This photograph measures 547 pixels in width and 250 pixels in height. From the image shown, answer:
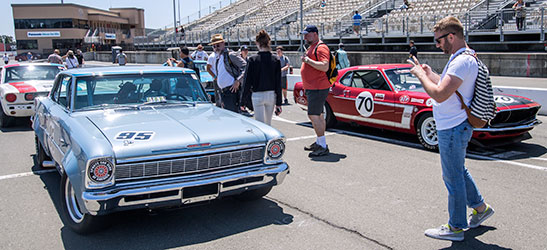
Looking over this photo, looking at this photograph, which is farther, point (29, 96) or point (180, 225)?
point (29, 96)

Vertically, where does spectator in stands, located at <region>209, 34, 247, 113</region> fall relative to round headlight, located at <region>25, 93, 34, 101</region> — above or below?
above

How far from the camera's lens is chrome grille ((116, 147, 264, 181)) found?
380cm

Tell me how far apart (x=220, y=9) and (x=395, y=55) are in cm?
3600

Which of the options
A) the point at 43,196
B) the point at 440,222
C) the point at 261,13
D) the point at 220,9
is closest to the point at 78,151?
the point at 43,196

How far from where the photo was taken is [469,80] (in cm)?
359

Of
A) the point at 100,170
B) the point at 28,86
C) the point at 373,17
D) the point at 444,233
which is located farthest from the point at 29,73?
the point at 373,17

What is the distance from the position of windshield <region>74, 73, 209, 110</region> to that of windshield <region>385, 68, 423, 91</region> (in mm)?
3860

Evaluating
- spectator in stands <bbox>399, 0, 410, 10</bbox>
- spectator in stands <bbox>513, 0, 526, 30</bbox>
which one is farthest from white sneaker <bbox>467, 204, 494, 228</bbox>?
spectator in stands <bbox>399, 0, 410, 10</bbox>

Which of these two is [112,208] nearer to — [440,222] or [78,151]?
[78,151]

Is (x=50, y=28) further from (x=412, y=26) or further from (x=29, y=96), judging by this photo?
(x=29, y=96)

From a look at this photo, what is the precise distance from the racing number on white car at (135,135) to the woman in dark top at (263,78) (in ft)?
8.64

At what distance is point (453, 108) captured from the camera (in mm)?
3646

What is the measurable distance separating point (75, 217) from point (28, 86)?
7.33m

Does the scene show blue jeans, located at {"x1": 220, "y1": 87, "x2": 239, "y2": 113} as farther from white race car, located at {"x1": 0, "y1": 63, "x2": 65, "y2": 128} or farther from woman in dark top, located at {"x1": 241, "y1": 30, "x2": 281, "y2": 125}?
white race car, located at {"x1": 0, "y1": 63, "x2": 65, "y2": 128}
